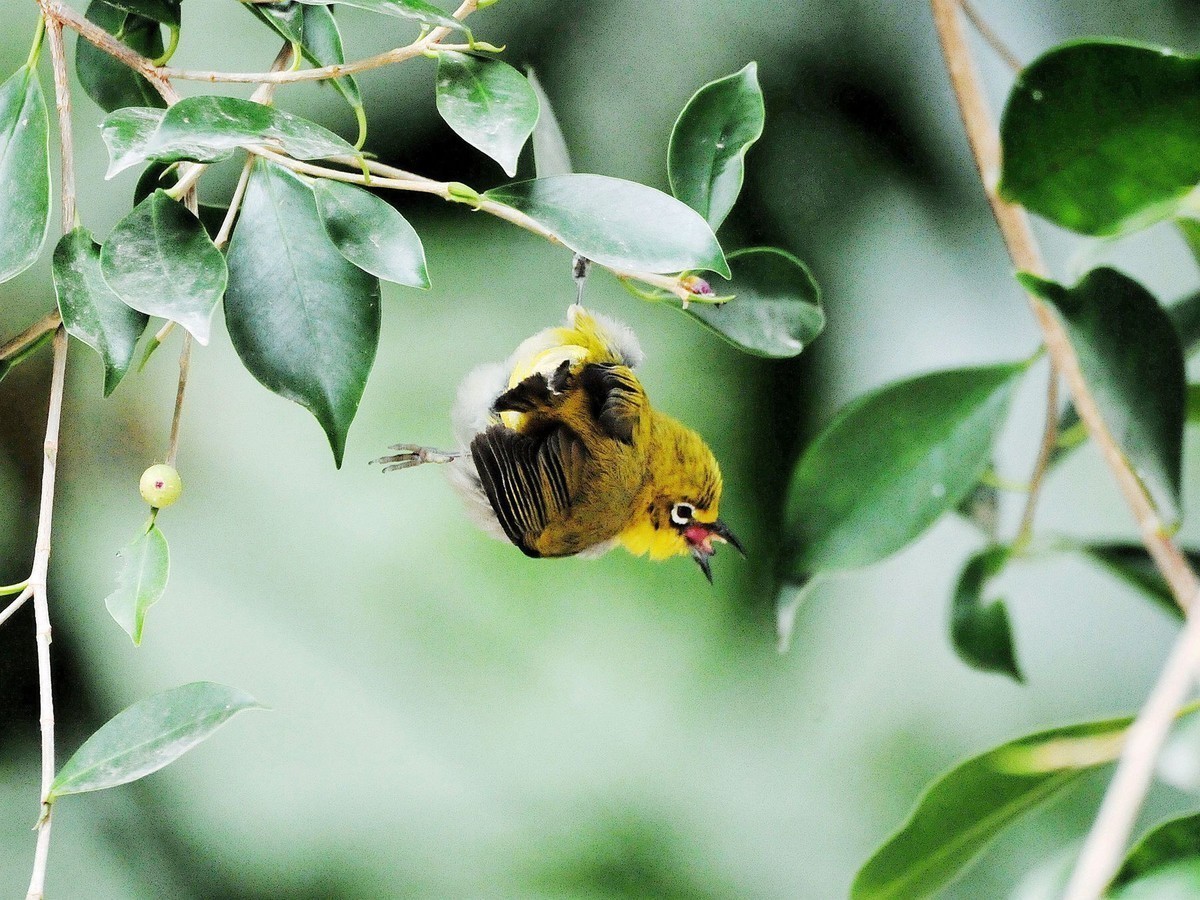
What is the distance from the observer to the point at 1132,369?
24.3 inches

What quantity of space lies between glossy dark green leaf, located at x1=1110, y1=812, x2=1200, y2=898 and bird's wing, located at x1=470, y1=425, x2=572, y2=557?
0.49 meters

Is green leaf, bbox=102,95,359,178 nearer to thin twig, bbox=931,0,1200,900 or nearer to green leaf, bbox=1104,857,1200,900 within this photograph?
thin twig, bbox=931,0,1200,900

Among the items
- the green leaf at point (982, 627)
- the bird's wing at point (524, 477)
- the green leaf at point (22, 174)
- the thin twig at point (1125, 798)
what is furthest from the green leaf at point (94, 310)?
the green leaf at point (982, 627)

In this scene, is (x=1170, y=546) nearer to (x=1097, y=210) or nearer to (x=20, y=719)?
(x=1097, y=210)

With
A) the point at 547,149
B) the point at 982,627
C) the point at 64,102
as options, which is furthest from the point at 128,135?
the point at 982,627

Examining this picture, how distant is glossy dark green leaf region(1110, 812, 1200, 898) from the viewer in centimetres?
53

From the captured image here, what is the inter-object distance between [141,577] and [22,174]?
24 cm

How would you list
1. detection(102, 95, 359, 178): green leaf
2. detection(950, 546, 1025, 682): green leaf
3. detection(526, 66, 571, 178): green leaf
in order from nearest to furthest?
detection(102, 95, 359, 178): green leaf < detection(526, 66, 571, 178): green leaf < detection(950, 546, 1025, 682): green leaf

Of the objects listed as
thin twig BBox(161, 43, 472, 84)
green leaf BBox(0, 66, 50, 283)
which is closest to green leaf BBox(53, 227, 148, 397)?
green leaf BBox(0, 66, 50, 283)

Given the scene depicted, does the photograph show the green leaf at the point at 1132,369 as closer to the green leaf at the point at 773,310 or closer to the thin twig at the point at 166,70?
the green leaf at the point at 773,310

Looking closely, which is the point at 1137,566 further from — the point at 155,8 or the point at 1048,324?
the point at 155,8

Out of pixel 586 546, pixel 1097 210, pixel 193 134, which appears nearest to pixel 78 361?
pixel 586 546

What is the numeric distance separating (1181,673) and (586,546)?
0.59 metres

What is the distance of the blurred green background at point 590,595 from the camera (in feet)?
3.51
